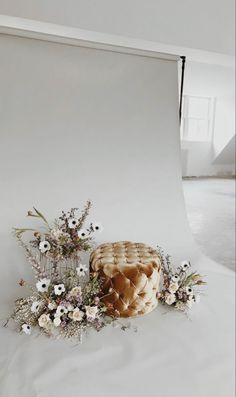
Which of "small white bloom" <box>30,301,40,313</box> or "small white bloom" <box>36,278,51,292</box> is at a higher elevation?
"small white bloom" <box>36,278,51,292</box>

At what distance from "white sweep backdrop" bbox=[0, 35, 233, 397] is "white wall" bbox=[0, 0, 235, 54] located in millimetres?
260

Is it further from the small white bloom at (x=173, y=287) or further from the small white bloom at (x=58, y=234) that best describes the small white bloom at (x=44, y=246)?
the small white bloom at (x=173, y=287)

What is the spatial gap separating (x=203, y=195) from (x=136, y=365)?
14.3ft

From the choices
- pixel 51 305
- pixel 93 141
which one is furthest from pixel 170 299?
pixel 93 141

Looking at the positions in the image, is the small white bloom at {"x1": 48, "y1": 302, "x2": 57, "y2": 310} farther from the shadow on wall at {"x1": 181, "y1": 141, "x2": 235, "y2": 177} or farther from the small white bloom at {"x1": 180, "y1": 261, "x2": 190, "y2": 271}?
the shadow on wall at {"x1": 181, "y1": 141, "x2": 235, "y2": 177}

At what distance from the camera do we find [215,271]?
8.96ft

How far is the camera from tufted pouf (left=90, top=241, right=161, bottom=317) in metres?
1.89

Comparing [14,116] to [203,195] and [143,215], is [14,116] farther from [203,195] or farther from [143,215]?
[203,195]

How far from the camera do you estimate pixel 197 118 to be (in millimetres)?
7574

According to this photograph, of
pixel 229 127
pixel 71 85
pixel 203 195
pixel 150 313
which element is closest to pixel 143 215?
pixel 150 313

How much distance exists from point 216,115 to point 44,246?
251 inches

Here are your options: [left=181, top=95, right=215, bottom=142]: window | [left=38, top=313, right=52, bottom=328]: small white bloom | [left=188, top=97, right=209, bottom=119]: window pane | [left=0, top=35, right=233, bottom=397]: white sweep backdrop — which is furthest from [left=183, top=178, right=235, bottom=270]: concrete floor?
[left=38, top=313, right=52, bottom=328]: small white bloom

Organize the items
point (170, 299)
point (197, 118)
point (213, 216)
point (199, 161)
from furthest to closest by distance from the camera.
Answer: point (199, 161)
point (197, 118)
point (213, 216)
point (170, 299)

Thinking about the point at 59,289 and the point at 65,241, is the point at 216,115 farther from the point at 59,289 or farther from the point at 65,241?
the point at 59,289
